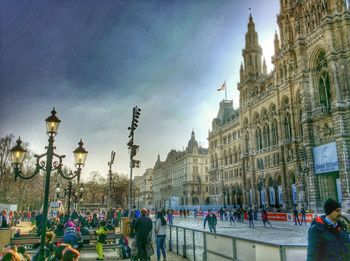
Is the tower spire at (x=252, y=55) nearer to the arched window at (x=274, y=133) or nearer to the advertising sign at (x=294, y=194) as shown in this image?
the arched window at (x=274, y=133)

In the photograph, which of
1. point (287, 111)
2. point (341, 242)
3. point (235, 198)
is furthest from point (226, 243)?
point (235, 198)

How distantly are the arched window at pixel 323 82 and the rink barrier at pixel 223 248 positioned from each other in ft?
110

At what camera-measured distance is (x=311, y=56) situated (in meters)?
41.4

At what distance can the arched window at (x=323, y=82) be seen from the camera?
39275 millimetres

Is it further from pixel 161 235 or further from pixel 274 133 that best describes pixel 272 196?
pixel 161 235

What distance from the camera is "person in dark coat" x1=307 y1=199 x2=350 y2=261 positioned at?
405 centimetres

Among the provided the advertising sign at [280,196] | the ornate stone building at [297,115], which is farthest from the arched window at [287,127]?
the advertising sign at [280,196]

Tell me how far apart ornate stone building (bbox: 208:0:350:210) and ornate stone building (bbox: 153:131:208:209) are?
26.6m

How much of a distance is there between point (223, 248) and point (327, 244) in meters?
4.00

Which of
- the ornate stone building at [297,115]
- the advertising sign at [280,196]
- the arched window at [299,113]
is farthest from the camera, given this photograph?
the advertising sign at [280,196]

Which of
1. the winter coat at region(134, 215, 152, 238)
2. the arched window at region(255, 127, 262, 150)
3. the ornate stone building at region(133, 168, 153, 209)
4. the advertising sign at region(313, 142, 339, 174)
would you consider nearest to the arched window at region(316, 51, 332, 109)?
the advertising sign at region(313, 142, 339, 174)

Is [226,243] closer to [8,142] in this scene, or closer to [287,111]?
[8,142]

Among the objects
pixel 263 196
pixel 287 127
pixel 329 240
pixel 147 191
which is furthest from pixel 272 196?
pixel 147 191

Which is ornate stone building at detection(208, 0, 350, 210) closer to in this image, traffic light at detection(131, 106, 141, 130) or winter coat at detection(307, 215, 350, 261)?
traffic light at detection(131, 106, 141, 130)
